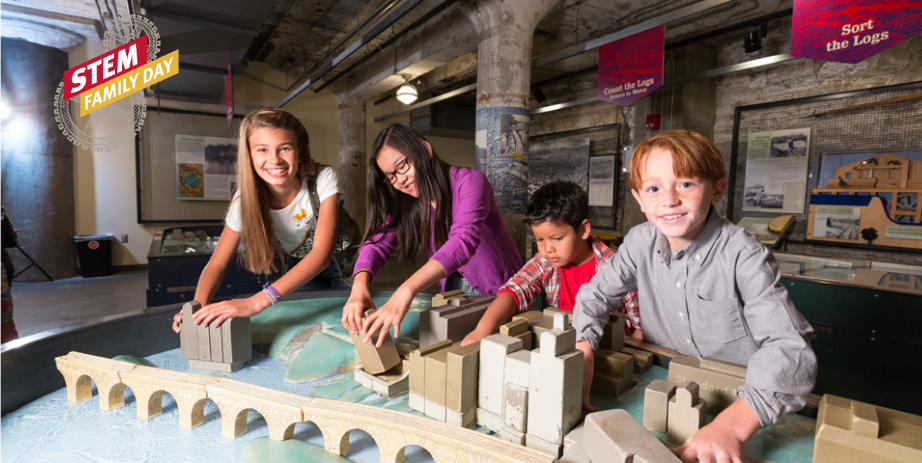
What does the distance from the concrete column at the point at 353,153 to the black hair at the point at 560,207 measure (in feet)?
23.0

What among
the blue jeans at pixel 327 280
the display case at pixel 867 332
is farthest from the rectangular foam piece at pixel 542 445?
the display case at pixel 867 332

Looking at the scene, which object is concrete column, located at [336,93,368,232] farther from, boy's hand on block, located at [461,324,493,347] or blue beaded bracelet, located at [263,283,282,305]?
boy's hand on block, located at [461,324,493,347]

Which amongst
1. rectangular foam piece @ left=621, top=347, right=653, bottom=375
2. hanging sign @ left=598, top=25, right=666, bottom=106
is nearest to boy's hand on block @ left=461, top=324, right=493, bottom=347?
rectangular foam piece @ left=621, top=347, right=653, bottom=375

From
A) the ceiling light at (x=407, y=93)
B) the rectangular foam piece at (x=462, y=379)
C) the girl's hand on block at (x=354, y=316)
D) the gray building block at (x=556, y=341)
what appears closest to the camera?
the gray building block at (x=556, y=341)

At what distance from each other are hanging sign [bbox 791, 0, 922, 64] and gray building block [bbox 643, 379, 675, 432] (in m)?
2.38

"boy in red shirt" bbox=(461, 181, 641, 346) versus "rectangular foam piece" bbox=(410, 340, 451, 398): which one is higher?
"boy in red shirt" bbox=(461, 181, 641, 346)

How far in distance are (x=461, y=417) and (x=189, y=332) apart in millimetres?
856

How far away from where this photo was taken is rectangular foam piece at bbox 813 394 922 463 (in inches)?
23.4

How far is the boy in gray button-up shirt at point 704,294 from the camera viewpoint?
2.47ft

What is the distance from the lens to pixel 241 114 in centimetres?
749

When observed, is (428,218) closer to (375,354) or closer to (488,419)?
(375,354)

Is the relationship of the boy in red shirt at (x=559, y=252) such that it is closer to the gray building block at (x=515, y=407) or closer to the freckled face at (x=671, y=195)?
the freckled face at (x=671, y=195)

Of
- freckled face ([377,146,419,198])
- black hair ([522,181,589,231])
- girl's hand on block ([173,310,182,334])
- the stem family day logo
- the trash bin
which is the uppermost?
the stem family day logo

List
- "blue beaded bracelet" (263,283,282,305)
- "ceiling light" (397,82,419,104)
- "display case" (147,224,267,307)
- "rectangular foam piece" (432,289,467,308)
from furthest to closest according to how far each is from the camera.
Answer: "ceiling light" (397,82,419,104), "display case" (147,224,267,307), "blue beaded bracelet" (263,283,282,305), "rectangular foam piece" (432,289,467,308)
